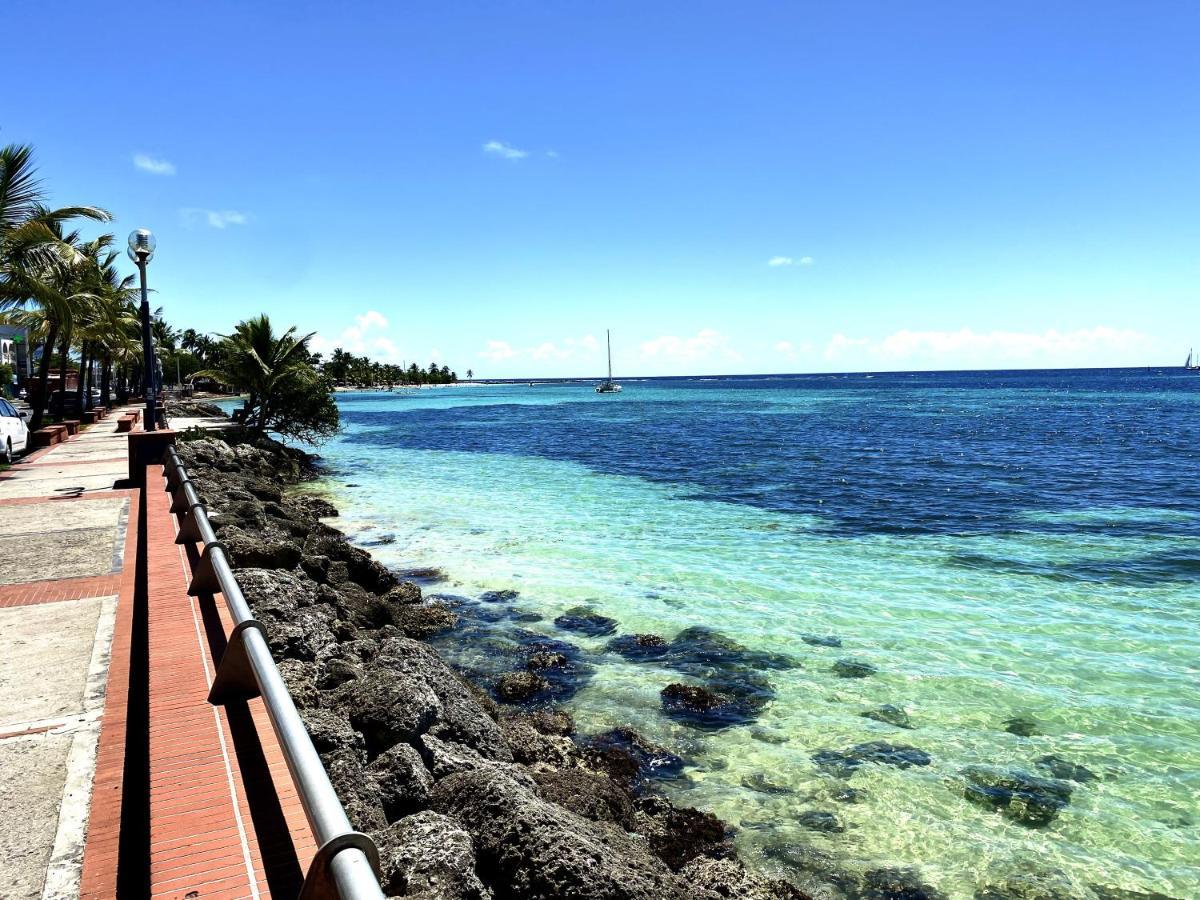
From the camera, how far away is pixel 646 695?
8.80 meters

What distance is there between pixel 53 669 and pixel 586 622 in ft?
24.2

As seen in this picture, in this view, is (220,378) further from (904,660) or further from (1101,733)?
(1101,733)

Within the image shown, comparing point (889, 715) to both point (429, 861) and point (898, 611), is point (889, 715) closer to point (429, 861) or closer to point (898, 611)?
point (898, 611)

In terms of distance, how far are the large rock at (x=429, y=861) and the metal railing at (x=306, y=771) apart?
3.91 feet

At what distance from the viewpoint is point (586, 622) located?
11.4 metres

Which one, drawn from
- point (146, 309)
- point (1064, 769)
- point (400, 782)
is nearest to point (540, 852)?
point (400, 782)

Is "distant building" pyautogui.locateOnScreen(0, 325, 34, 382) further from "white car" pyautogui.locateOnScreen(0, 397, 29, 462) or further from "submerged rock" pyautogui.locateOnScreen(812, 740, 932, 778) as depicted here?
"submerged rock" pyautogui.locateOnScreen(812, 740, 932, 778)

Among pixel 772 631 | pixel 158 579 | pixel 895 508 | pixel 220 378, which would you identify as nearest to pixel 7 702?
pixel 158 579

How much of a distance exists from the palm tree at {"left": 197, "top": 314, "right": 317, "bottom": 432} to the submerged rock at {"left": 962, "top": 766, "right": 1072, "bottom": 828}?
2845 centimetres

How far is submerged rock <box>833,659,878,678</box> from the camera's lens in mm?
9367

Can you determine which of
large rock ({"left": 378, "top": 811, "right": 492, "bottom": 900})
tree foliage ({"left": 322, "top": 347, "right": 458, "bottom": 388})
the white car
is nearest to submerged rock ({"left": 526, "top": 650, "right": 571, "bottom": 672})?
large rock ({"left": 378, "top": 811, "right": 492, "bottom": 900})

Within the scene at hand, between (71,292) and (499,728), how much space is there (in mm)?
32583

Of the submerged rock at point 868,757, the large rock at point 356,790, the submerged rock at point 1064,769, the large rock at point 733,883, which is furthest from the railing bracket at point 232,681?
the submerged rock at point 1064,769

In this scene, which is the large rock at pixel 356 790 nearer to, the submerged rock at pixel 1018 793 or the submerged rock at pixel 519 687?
the submerged rock at pixel 519 687
